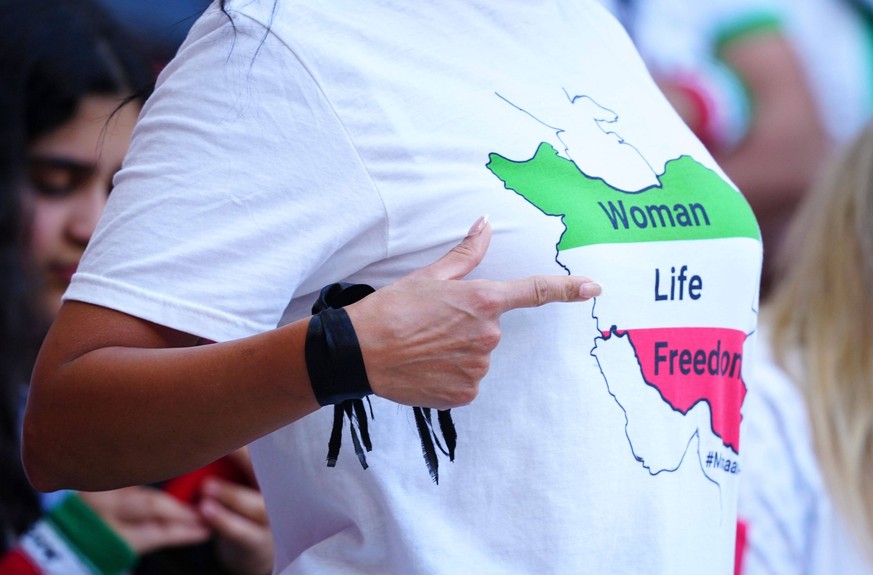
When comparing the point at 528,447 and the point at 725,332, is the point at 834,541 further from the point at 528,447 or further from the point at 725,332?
the point at 528,447

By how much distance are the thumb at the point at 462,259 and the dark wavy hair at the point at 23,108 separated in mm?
1022

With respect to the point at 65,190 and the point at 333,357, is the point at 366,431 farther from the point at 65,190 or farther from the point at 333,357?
the point at 65,190

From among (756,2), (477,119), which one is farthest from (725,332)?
(756,2)

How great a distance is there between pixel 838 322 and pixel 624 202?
3.74 ft

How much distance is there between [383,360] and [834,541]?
129 centimetres

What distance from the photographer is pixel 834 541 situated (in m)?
1.90

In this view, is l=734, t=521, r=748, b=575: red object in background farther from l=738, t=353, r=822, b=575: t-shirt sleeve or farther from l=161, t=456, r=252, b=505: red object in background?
l=161, t=456, r=252, b=505: red object in background

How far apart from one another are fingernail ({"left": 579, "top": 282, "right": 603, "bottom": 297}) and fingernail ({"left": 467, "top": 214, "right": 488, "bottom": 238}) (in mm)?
103

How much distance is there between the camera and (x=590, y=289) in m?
0.98

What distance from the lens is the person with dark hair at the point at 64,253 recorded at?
179 centimetres

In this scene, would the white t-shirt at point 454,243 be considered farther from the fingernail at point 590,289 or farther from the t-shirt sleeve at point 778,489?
the t-shirt sleeve at point 778,489

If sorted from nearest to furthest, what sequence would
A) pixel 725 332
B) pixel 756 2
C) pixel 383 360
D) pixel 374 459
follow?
pixel 383 360, pixel 374 459, pixel 725 332, pixel 756 2

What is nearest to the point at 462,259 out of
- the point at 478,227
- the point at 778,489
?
the point at 478,227

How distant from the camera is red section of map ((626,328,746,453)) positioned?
3.58ft
